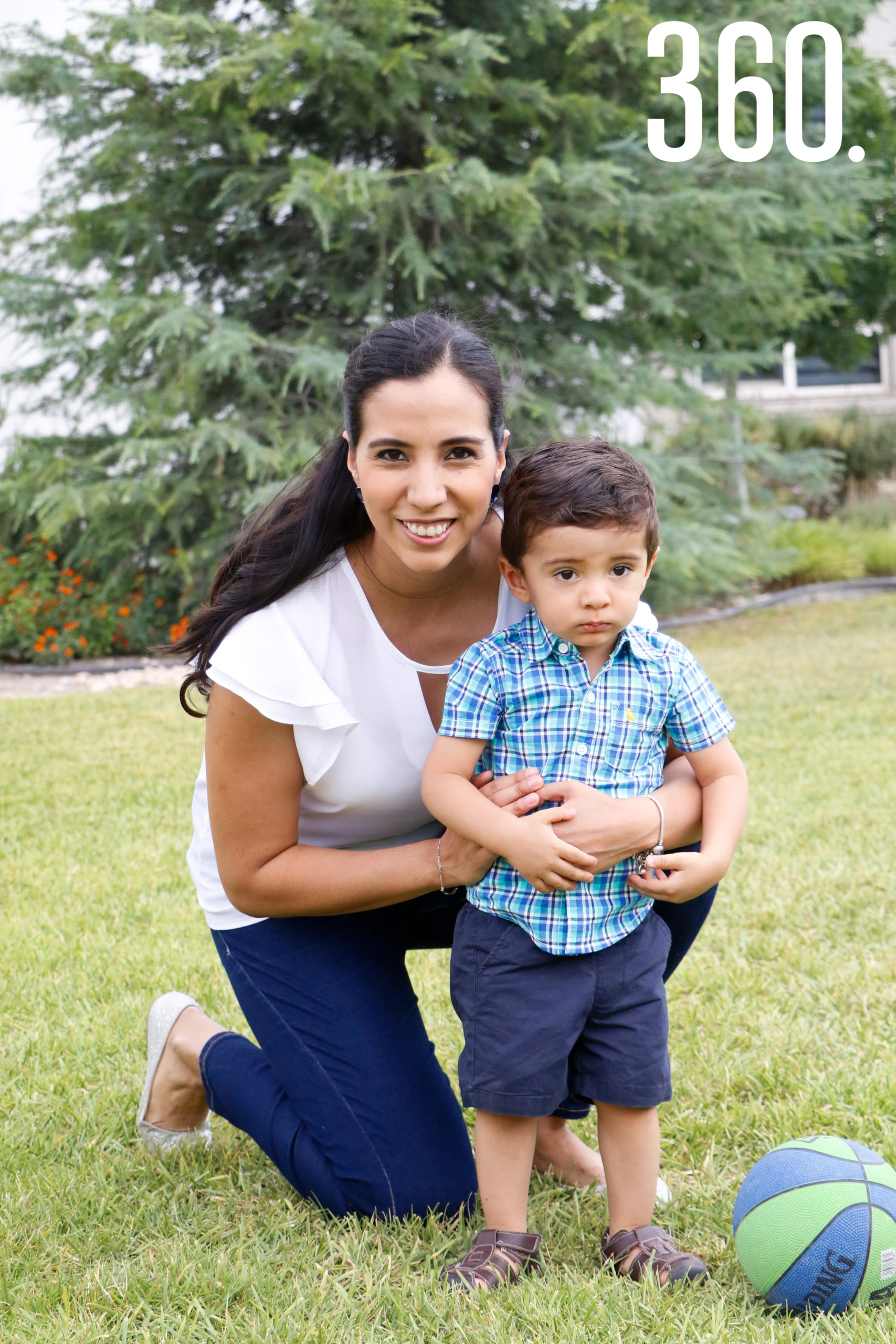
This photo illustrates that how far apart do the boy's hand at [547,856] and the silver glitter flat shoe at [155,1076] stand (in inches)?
42.2

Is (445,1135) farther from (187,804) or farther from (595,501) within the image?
(187,804)

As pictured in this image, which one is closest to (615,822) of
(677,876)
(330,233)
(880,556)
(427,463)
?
(677,876)

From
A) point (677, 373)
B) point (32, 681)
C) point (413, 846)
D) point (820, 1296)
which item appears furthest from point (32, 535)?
point (820, 1296)

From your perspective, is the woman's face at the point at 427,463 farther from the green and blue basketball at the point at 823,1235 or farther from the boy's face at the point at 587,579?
the green and blue basketball at the point at 823,1235

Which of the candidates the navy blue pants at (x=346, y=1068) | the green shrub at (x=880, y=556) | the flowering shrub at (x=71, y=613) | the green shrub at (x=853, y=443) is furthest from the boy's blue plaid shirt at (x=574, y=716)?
the green shrub at (x=853, y=443)

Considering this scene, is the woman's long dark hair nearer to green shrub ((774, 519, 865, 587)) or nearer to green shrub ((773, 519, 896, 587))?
green shrub ((773, 519, 896, 587))

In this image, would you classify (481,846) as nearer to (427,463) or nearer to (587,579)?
(587,579)

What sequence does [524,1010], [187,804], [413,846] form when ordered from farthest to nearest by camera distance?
[187,804], [413,846], [524,1010]

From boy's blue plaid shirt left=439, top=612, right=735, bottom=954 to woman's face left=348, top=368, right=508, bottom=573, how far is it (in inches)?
8.5

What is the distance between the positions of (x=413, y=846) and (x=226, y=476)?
293 inches

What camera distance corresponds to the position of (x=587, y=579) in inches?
80.4

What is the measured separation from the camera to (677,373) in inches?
396

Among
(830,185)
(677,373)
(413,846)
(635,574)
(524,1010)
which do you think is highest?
(830,185)

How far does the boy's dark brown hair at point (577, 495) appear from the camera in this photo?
2.02 m
